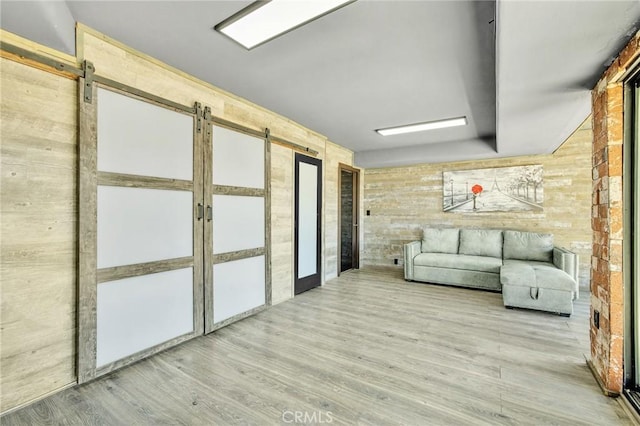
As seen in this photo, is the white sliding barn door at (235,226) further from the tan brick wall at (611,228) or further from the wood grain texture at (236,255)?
the tan brick wall at (611,228)

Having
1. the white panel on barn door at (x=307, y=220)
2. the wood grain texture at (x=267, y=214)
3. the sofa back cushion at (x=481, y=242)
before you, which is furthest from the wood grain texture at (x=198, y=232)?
the sofa back cushion at (x=481, y=242)

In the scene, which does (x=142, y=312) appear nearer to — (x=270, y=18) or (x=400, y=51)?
(x=270, y=18)

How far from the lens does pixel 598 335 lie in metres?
2.07

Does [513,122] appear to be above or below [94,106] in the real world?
above

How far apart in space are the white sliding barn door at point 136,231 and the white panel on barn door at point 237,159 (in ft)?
0.81

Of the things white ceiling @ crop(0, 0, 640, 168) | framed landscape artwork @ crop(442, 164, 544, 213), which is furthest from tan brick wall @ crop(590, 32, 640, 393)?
framed landscape artwork @ crop(442, 164, 544, 213)

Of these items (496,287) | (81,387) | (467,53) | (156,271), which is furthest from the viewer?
(496,287)

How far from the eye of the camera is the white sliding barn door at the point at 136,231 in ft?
6.73

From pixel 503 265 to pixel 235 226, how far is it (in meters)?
3.95

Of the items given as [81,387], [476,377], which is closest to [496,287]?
[476,377]

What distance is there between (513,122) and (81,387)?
4629 millimetres

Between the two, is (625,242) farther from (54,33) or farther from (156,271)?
(54,33)

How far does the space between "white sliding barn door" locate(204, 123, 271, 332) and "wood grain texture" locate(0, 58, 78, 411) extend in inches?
42.2

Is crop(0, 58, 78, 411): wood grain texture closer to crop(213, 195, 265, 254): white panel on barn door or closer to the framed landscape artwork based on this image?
crop(213, 195, 265, 254): white panel on barn door
